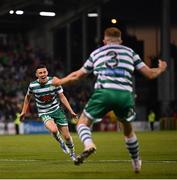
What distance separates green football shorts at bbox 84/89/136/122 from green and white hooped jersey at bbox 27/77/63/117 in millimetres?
5202

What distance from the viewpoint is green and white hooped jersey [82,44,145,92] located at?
38.9 feet

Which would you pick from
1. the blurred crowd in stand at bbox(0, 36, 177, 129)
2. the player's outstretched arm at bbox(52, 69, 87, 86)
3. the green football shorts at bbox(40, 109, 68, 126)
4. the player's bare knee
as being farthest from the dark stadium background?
the player's outstretched arm at bbox(52, 69, 87, 86)

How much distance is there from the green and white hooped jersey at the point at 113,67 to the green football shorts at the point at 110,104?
97 mm

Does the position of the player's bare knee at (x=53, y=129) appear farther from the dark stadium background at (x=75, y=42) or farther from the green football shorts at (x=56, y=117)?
the dark stadium background at (x=75, y=42)

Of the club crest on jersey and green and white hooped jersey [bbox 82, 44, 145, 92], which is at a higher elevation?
green and white hooped jersey [bbox 82, 44, 145, 92]

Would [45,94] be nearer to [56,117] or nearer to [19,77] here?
[56,117]

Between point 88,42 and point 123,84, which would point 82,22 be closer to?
point 88,42

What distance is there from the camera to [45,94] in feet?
56.7

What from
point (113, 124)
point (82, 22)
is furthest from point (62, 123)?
point (82, 22)

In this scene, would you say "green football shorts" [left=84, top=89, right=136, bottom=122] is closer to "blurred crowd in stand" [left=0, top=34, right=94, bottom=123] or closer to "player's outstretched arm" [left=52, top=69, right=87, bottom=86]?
"player's outstretched arm" [left=52, top=69, right=87, bottom=86]

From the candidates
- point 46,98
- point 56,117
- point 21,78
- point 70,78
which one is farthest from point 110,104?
point 21,78

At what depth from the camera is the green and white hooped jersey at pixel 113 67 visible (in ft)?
38.9

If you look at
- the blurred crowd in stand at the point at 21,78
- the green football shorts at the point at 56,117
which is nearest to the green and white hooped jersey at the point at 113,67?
the green football shorts at the point at 56,117

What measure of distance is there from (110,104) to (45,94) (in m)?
5.57
